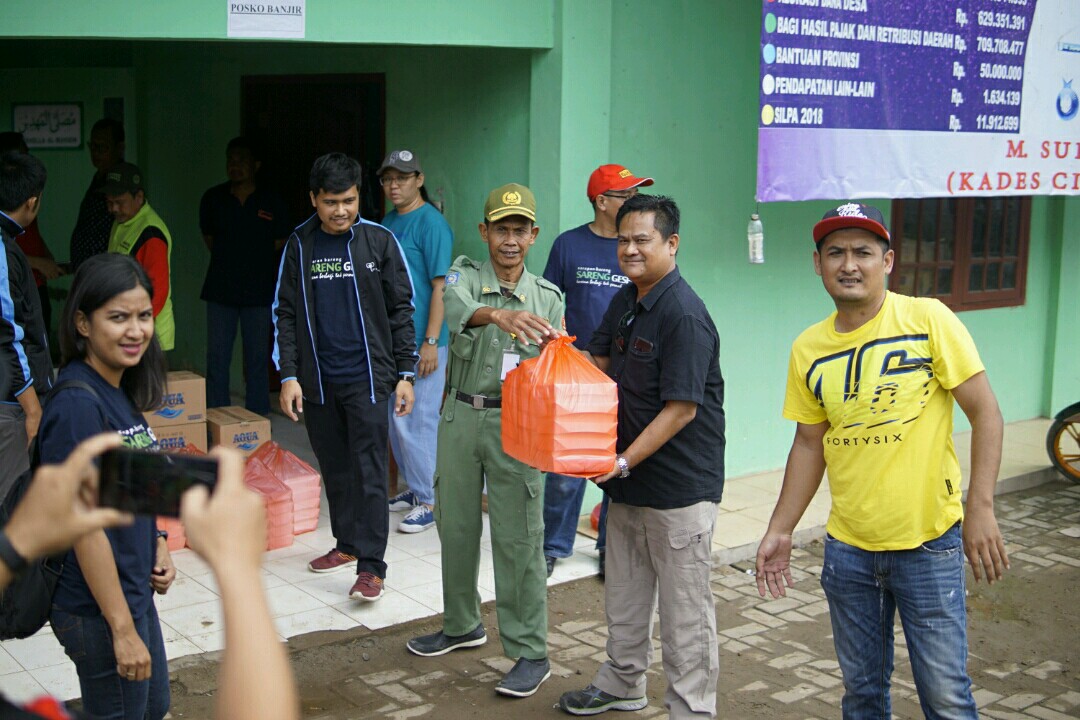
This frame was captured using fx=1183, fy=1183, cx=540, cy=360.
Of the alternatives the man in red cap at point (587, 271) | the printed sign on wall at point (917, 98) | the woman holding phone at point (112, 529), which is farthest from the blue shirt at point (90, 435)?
the printed sign on wall at point (917, 98)

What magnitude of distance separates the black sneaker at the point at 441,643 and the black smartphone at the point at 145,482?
372cm

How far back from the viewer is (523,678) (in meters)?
5.00

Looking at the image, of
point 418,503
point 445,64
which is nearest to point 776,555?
point 418,503

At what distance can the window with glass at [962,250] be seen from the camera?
9312mm

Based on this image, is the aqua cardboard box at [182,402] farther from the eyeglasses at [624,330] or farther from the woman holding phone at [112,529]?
the woman holding phone at [112,529]

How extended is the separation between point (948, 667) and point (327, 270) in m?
3.52

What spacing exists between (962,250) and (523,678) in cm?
630

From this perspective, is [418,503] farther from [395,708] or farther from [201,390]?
[395,708]

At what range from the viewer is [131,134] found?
998 centimetres

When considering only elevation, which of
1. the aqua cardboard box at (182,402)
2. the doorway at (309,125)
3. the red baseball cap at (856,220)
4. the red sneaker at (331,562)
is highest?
the doorway at (309,125)

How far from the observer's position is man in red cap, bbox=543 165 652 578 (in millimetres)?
6191

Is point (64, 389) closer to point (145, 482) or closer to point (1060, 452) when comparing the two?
point (145, 482)

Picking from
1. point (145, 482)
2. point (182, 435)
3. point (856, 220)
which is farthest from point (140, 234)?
point (145, 482)

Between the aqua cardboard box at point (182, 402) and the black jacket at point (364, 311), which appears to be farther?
the aqua cardboard box at point (182, 402)
